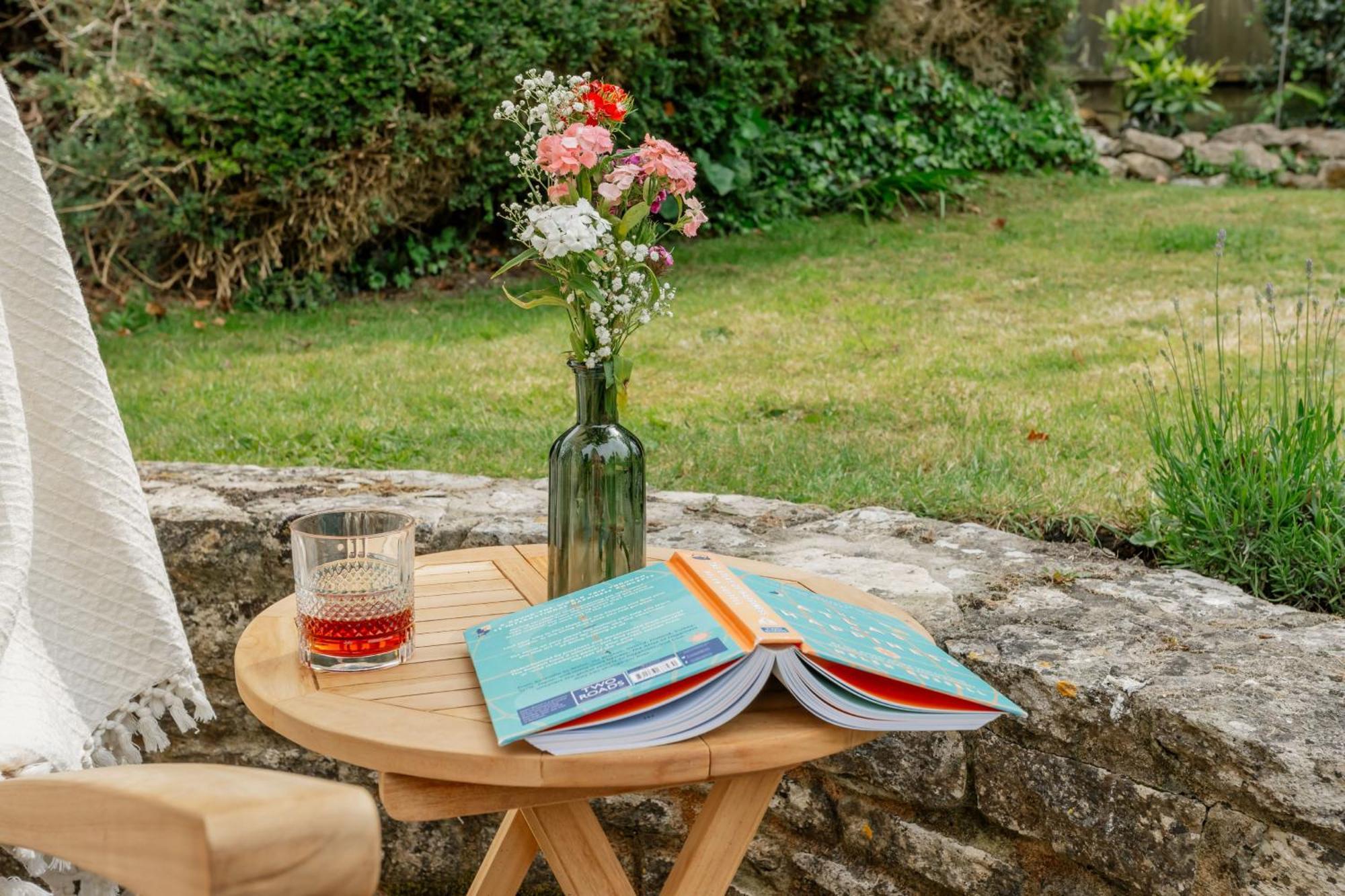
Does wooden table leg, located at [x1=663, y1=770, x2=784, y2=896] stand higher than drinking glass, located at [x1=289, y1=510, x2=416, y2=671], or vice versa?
drinking glass, located at [x1=289, y1=510, x2=416, y2=671]

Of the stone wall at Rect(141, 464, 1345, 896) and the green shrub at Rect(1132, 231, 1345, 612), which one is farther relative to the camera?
the green shrub at Rect(1132, 231, 1345, 612)

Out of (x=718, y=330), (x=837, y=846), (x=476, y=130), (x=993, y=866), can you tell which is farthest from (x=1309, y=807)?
(x=476, y=130)

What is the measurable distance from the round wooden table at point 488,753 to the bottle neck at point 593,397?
0.30m

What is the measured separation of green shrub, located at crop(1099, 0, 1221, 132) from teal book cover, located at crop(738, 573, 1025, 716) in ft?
35.8

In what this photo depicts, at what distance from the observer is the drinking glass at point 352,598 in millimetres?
1486

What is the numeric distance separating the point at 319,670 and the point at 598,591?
0.34 meters

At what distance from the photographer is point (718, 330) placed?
216 inches

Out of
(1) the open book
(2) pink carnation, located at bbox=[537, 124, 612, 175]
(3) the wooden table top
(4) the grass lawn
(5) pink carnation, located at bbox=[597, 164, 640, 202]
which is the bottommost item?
(4) the grass lawn

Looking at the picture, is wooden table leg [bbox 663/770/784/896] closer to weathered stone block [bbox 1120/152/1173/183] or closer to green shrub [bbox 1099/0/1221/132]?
weathered stone block [bbox 1120/152/1173/183]

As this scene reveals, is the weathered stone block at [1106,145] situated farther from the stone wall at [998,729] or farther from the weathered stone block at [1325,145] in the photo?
the stone wall at [998,729]

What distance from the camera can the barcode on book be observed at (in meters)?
1.32

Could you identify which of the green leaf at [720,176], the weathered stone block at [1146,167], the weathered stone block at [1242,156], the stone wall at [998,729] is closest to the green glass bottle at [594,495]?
the stone wall at [998,729]

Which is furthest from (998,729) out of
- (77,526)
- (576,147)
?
(77,526)

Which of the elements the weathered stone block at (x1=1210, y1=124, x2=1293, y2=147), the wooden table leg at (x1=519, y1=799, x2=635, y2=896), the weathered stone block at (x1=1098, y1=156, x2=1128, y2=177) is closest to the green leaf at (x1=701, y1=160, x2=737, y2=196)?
the weathered stone block at (x1=1098, y1=156, x2=1128, y2=177)
